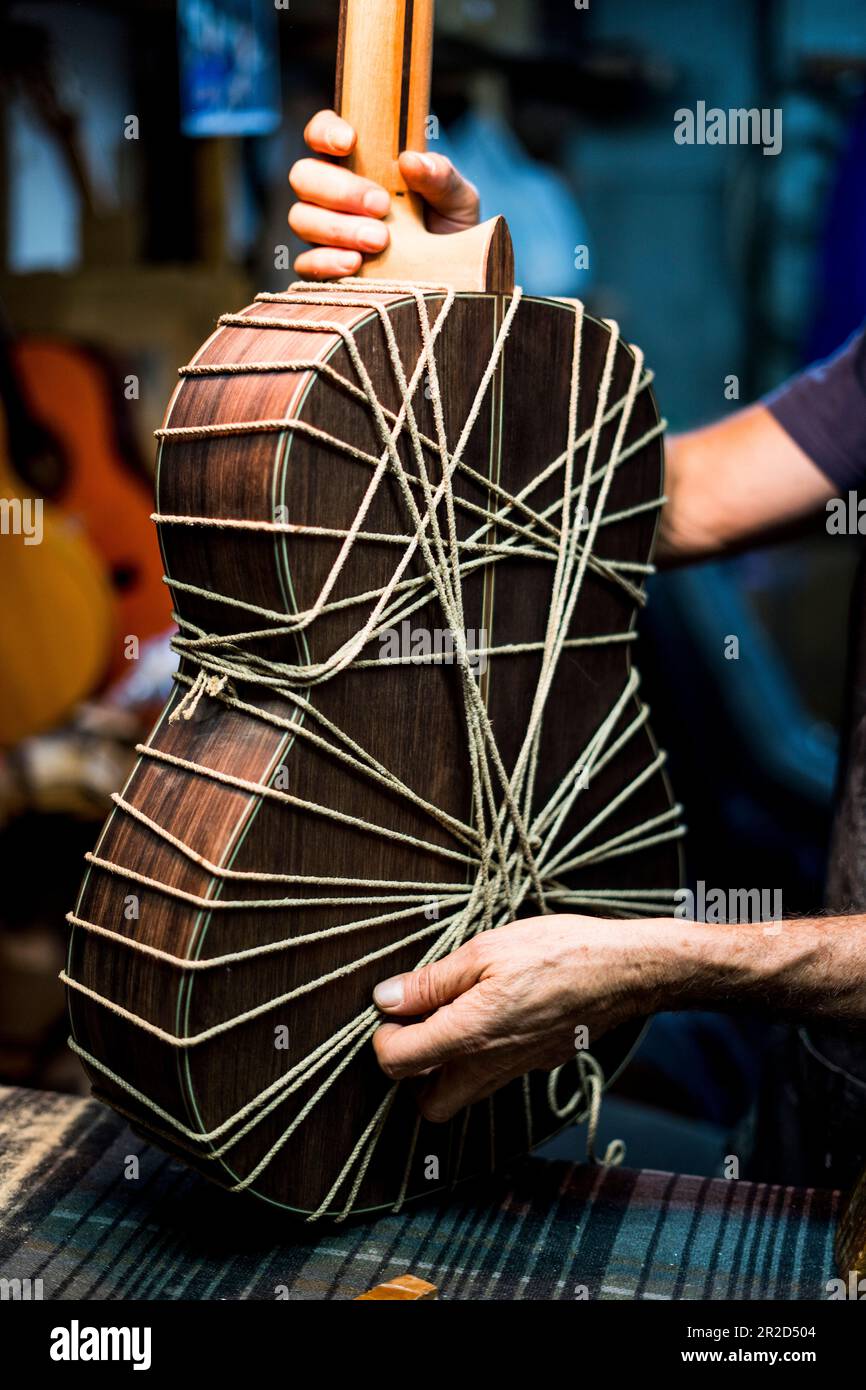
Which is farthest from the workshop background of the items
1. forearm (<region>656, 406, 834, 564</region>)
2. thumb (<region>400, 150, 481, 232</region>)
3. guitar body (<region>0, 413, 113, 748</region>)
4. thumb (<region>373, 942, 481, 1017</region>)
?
thumb (<region>373, 942, 481, 1017</region>)

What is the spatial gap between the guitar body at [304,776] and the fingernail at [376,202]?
0.12m

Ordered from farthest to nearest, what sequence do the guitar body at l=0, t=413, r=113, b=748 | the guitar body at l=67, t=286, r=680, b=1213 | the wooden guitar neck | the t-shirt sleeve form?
the guitar body at l=0, t=413, r=113, b=748
the t-shirt sleeve
the wooden guitar neck
the guitar body at l=67, t=286, r=680, b=1213

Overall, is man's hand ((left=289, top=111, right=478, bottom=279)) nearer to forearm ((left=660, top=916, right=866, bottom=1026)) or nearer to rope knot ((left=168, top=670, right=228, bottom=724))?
rope knot ((left=168, top=670, right=228, bottom=724))

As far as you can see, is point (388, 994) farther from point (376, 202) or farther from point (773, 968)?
point (376, 202)

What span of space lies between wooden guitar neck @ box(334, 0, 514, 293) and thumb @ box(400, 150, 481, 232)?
0.01 meters

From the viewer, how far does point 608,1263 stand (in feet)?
3.53

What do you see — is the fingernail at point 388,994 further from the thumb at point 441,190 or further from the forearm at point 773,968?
the thumb at point 441,190

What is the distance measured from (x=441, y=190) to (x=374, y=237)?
0.09 metres

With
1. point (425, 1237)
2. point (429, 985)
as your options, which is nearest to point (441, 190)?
point (429, 985)

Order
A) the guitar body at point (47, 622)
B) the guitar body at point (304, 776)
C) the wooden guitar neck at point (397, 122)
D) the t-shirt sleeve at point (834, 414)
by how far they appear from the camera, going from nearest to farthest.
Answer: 1. the guitar body at point (304, 776)
2. the wooden guitar neck at point (397, 122)
3. the t-shirt sleeve at point (834, 414)
4. the guitar body at point (47, 622)

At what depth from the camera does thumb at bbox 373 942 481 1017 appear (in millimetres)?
1036

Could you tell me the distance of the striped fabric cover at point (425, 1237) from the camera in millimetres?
1036

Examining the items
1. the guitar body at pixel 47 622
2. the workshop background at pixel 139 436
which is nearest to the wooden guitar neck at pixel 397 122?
the workshop background at pixel 139 436
